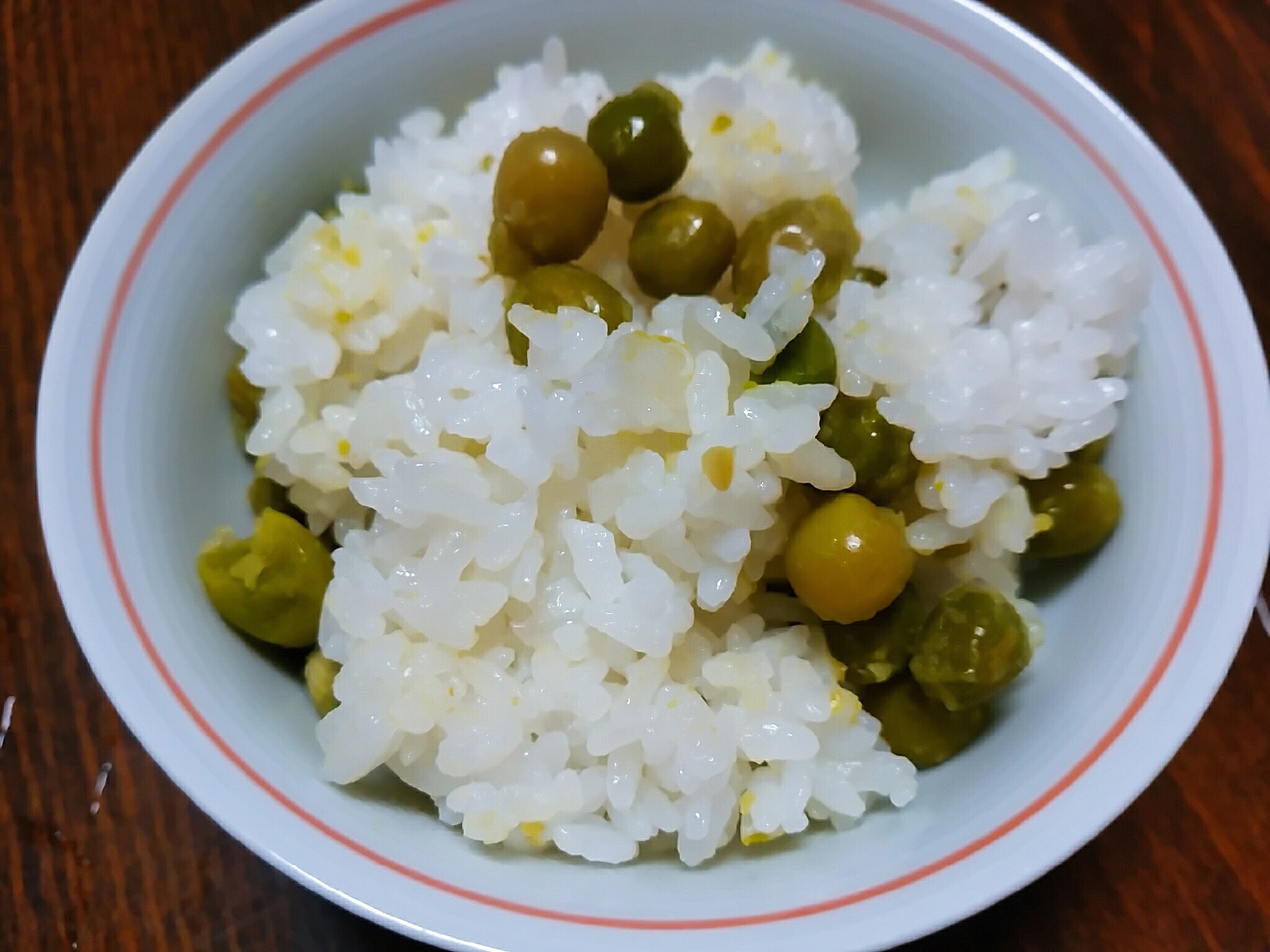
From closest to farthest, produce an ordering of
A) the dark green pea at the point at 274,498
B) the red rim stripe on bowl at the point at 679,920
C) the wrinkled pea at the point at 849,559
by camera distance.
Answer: the red rim stripe on bowl at the point at 679,920 → the wrinkled pea at the point at 849,559 → the dark green pea at the point at 274,498

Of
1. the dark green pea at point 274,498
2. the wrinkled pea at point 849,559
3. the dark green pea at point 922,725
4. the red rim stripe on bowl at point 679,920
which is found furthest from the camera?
the dark green pea at point 274,498

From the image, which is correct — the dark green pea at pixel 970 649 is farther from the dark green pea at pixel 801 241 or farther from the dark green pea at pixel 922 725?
the dark green pea at pixel 801 241

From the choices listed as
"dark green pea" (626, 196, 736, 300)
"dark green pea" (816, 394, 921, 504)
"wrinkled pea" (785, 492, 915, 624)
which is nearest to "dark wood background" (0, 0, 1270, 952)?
"wrinkled pea" (785, 492, 915, 624)

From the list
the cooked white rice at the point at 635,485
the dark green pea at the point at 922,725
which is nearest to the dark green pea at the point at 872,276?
the cooked white rice at the point at 635,485

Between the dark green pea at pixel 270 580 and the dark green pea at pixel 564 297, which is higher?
the dark green pea at pixel 564 297

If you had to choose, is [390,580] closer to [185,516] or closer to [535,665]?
[535,665]

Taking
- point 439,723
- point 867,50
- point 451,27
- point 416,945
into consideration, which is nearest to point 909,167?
point 867,50
